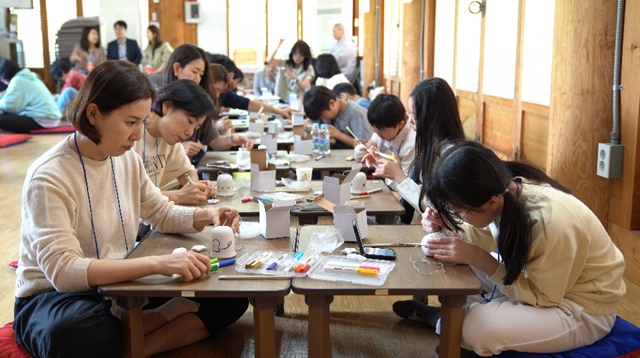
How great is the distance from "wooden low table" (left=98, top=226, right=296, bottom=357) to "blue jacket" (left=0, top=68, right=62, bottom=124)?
8.37m

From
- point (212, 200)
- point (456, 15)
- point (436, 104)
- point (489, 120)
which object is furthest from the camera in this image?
point (456, 15)

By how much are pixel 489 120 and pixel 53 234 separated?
4.29 metres

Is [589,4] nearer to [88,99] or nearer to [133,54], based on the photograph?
[88,99]

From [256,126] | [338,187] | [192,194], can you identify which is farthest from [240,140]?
[338,187]

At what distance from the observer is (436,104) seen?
332 centimetres

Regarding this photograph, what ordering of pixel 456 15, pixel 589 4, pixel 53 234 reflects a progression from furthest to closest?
pixel 456 15
pixel 589 4
pixel 53 234

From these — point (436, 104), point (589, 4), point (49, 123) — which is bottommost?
point (49, 123)

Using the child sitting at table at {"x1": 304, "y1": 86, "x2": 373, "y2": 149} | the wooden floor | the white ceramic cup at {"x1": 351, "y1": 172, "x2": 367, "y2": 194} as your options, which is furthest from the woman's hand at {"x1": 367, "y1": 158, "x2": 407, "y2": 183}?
the child sitting at table at {"x1": 304, "y1": 86, "x2": 373, "y2": 149}

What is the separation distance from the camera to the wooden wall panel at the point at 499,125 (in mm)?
5277

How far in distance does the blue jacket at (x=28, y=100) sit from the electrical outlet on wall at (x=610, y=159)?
8.38m

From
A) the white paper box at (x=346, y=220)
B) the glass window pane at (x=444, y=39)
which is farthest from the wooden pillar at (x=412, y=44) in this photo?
the white paper box at (x=346, y=220)

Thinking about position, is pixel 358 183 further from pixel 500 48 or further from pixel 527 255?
pixel 500 48

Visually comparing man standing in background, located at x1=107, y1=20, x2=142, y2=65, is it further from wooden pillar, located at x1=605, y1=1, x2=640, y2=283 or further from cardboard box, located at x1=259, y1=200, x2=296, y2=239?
cardboard box, located at x1=259, y1=200, x2=296, y2=239

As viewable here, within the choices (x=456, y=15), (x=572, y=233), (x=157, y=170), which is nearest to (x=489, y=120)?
(x=456, y=15)
